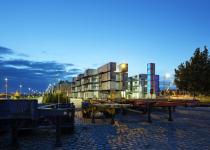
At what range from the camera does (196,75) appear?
74.8 metres

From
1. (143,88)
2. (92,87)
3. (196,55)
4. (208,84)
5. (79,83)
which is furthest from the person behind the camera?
(79,83)

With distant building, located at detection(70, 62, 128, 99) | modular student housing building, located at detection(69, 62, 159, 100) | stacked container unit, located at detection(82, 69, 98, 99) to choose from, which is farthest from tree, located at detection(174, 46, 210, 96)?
stacked container unit, located at detection(82, 69, 98, 99)

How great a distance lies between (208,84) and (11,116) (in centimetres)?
6754

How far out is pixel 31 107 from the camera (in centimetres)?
1278

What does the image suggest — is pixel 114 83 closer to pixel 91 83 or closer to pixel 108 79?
pixel 108 79

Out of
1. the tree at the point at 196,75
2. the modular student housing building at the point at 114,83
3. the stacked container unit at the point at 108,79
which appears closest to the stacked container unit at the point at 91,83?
the modular student housing building at the point at 114,83

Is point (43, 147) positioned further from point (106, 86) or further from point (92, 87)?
point (92, 87)

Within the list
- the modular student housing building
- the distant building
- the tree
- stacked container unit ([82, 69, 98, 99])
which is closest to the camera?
the distant building

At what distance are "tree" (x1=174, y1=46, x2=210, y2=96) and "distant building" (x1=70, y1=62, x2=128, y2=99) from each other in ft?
52.2

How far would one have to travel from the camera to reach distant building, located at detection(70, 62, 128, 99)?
58.6 meters

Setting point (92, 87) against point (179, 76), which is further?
point (92, 87)

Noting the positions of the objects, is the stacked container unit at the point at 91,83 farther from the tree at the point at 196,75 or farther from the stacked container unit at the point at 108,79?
the tree at the point at 196,75

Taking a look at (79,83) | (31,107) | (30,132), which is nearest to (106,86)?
(79,83)

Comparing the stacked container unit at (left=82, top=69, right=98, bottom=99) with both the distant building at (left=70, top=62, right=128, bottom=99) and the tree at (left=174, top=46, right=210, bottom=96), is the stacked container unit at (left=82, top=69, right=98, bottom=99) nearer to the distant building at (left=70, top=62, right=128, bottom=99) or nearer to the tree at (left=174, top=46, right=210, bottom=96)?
the distant building at (left=70, top=62, right=128, bottom=99)
